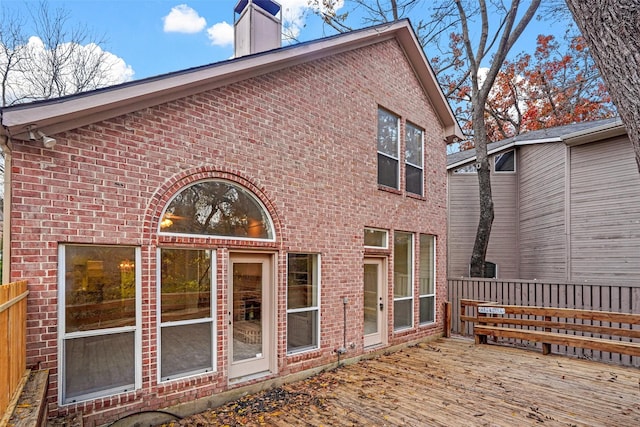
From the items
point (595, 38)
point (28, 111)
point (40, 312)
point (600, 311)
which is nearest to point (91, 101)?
point (28, 111)

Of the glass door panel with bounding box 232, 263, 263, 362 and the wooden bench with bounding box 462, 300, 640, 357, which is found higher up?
the glass door panel with bounding box 232, 263, 263, 362

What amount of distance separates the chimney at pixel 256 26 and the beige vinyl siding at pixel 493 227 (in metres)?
9.53

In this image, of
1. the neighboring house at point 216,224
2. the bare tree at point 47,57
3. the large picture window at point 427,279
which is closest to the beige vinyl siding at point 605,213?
the large picture window at point 427,279

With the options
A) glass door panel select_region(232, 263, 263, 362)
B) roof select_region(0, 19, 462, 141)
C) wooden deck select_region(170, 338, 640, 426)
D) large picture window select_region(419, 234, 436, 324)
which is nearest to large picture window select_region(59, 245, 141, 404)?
wooden deck select_region(170, 338, 640, 426)

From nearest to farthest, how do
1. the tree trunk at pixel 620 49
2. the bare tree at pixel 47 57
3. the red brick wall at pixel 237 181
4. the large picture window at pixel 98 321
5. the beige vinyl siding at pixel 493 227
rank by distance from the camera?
the tree trunk at pixel 620 49 < the red brick wall at pixel 237 181 < the large picture window at pixel 98 321 < the bare tree at pixel 47 57 < the beige vinyl siding at pixel 493 227

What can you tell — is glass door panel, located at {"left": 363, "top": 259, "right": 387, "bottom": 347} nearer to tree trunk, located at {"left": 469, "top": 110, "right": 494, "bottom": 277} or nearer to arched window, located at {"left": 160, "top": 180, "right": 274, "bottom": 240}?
arched window, located at {"left": 160, "top": 180, "right": 274, "bottom": 240}

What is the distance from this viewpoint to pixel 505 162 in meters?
14.0

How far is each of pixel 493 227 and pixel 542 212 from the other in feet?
6.62

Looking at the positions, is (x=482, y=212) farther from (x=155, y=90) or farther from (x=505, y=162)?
(x=155, y=90)

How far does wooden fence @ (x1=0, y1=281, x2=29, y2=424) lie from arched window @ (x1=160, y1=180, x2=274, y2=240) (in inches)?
64.9

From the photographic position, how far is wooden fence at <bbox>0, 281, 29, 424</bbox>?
266 cm

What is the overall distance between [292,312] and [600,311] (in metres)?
6.59

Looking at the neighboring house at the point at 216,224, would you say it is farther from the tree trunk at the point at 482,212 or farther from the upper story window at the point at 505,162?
the upper story window at the point at 505,162

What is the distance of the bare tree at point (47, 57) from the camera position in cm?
1295
